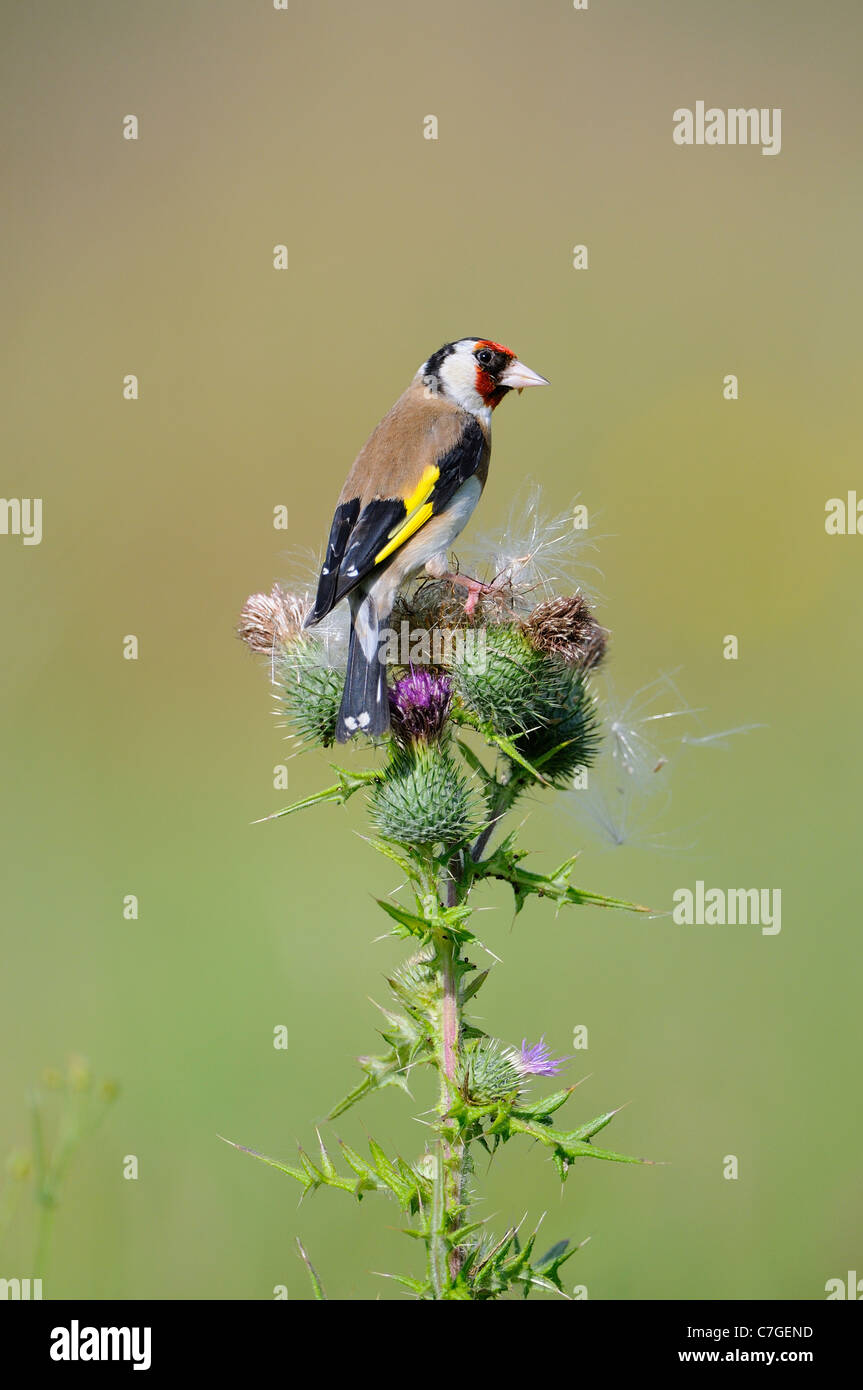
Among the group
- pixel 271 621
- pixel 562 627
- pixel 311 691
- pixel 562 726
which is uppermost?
pixel 271 621

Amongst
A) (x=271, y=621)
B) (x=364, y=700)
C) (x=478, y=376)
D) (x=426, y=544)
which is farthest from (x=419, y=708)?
(x=478, y=376)

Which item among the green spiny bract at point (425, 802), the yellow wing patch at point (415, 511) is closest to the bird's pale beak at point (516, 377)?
the yellow wing patch at point (415, 511)

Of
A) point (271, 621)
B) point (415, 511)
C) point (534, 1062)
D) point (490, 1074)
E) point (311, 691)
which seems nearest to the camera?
point (490, 1074)

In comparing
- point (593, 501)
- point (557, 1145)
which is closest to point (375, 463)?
point (557, 1145)

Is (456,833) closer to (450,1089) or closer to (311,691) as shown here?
(450,1089)

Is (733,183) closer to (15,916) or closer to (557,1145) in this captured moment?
(15,916)

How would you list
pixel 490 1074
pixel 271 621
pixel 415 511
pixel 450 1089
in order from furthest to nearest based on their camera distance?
1. pixel 415 511
2. pixel 271 621
3. pixel 490 1074
4. pixel 450 1089
